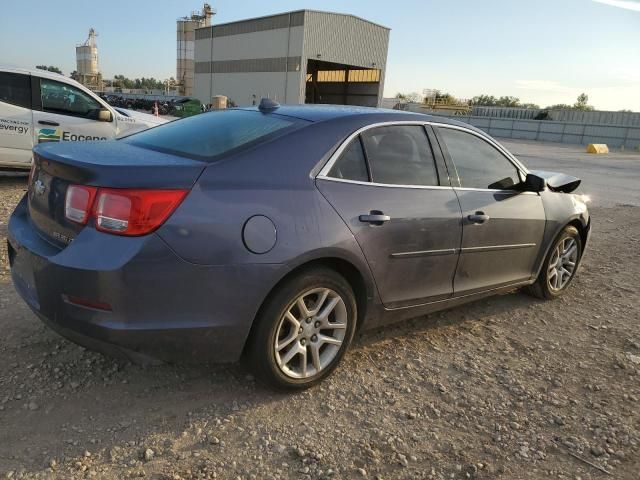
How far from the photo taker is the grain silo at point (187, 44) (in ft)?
260

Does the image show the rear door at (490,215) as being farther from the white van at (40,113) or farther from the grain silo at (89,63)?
the grain silo at (89,63)

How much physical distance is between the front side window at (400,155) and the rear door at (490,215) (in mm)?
211

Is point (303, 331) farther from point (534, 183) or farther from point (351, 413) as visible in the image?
point (534, 183)

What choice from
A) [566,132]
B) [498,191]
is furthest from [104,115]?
[566,132]

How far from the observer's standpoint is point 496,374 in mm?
3439

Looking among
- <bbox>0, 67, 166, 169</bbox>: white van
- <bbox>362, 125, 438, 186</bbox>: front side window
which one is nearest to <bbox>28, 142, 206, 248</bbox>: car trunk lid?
<bbox>362, 125, 438, 186</bbox>: front side window

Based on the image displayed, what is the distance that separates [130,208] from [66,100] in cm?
667

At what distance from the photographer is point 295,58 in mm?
46594

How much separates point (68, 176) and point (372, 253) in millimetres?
1663

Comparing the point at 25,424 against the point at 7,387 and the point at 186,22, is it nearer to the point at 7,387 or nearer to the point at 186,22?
the point at 7,387

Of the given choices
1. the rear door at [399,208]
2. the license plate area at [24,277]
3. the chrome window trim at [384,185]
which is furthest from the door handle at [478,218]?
the license plate area at [24,277]

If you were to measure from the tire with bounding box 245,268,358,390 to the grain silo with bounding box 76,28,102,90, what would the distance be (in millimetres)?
112417

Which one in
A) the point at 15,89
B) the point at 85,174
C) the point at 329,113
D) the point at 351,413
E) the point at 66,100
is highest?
the point at 329,113

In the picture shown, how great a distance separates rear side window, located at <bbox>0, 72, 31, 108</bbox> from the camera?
755cm
